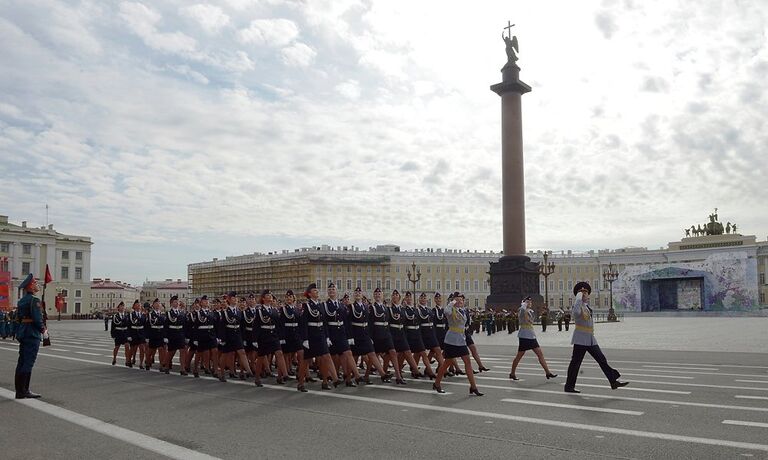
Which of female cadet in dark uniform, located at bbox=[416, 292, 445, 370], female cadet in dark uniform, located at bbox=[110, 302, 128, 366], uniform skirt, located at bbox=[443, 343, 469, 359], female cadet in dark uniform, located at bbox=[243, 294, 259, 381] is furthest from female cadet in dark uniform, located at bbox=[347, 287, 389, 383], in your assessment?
female cadet in dark uniform, located at bbox=[110, 302, 128, 366]

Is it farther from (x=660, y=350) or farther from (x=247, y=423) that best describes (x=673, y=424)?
(x=660, y=350)

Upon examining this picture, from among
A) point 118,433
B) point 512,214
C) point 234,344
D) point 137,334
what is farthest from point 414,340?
point 512,214

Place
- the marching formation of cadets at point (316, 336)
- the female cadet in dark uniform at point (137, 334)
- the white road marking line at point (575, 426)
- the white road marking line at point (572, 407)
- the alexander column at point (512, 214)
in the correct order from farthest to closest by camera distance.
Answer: the alexander column at point (512, 214)
the female cadet in dark uniform at point (137, 334)
the marching formation of cadets at point (316, 336)
the white road marking line at point (572, 407)
the white road marking line at point (575, 426)

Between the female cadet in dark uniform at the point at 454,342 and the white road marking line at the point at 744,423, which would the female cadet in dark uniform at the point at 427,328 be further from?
the white road marking line at the point at 744,423

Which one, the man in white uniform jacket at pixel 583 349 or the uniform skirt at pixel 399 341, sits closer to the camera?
the man in white uniform jacket at pixel 583 349

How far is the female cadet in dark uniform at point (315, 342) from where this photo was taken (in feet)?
39.3

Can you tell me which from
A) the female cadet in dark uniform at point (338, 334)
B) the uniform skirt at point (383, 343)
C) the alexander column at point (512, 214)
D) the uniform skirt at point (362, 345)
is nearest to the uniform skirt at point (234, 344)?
the female cadet in dark uniform at point (338, 334)

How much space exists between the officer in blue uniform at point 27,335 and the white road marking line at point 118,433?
32cm

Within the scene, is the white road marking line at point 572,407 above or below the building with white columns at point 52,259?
below

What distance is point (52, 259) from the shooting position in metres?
99.1

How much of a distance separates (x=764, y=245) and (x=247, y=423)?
4650 inches

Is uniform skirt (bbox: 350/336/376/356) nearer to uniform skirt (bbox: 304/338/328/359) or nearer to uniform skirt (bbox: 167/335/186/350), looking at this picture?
uniform skirt (bbox: 304/338/328/359)

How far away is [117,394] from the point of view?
11789mm

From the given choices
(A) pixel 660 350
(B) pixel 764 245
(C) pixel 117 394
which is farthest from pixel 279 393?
(B) pixel 764 245
